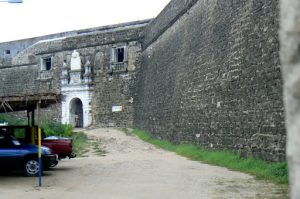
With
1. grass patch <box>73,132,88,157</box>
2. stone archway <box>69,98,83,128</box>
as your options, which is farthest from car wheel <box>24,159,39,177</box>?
stone archway <box>69,98,83,128</box>

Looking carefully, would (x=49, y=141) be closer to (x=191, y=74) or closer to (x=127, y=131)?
(x=191, y=74)

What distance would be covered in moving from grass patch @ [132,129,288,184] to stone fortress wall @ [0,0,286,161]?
26 cm

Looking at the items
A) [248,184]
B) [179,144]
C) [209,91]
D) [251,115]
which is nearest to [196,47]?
[209,91]

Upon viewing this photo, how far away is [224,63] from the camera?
15.0 m

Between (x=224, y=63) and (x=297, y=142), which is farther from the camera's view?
(x=224, y=63)

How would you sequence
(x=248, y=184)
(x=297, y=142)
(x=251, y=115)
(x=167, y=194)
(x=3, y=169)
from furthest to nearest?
(x=251, y=115), (x=3, y=169), (x=248, y=184), (x=167, y=194), (x=297, y=142)

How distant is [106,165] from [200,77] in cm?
553

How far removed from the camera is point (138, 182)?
33.7 feet

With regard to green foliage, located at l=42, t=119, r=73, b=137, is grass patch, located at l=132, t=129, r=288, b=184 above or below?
below

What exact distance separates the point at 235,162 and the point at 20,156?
6000 mm

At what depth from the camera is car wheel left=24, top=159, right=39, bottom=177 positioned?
441 inches

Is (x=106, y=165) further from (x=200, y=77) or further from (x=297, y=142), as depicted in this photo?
(x=297, y=142)

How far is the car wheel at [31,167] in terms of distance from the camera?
1120 cm

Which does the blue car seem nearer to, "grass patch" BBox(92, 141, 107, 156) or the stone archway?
"grass patch" BBox(92, 141, 107, 156)
